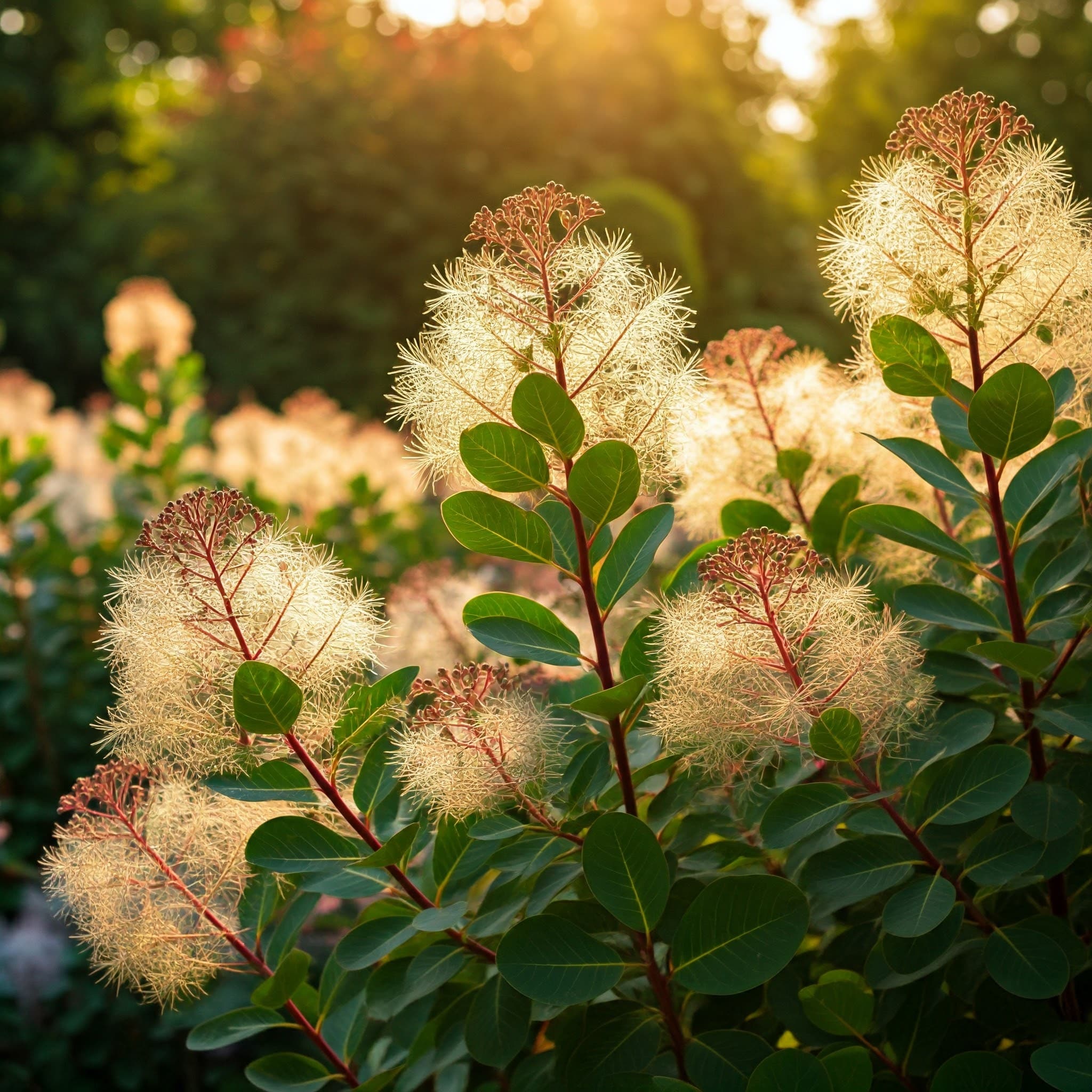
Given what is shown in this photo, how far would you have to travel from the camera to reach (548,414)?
934mm

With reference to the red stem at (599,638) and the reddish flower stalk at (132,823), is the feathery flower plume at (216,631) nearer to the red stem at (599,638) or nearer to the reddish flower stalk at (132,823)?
the reddish flower stalk at (132,823)

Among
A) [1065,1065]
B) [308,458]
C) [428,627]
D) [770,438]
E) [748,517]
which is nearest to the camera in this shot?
[1065,1065]

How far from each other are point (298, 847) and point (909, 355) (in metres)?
0.72

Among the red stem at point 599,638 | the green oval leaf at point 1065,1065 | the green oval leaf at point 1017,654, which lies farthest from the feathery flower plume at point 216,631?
the green oval leaf at point 1065,1065

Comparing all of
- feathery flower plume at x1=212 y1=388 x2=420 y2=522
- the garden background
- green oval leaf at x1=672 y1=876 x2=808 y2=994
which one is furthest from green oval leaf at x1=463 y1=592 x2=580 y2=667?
the garden background

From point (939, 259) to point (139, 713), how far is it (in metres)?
0.84

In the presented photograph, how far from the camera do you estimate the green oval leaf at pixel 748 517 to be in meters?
1.33

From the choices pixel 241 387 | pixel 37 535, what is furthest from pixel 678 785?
pixel 241 387

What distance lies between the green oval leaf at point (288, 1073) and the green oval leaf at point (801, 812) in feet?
1.69

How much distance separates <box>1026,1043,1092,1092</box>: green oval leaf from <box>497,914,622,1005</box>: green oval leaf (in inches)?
13.4

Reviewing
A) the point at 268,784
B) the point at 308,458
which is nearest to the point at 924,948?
the point at 268,784

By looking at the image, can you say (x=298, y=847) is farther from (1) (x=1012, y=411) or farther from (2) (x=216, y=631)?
(1) (x=1012, y=411)

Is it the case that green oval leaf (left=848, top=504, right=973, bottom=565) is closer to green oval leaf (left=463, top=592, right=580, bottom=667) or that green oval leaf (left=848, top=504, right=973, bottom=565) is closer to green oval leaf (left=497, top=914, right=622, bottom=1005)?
green oval leaf (left=463, top=592, right=580, bottom=667)

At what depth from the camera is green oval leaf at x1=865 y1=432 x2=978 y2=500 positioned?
1.09m
